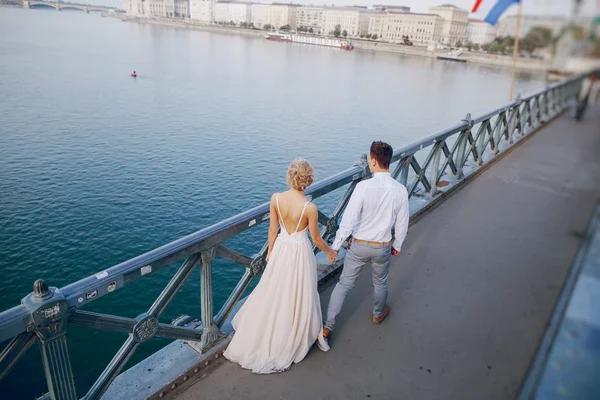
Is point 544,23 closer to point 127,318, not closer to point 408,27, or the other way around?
point 127,318

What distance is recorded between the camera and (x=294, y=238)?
3492 millimetres

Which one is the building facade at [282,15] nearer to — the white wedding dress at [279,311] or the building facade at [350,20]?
the building facade at [350,20]

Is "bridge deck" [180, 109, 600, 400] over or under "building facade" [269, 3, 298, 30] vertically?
under

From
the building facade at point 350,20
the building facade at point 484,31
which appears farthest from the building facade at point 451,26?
the building facade at point 484,31

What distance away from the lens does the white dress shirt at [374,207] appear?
3.82 metres

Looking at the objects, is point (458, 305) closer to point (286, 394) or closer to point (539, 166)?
point (286, 394)

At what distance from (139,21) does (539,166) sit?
212004 mm

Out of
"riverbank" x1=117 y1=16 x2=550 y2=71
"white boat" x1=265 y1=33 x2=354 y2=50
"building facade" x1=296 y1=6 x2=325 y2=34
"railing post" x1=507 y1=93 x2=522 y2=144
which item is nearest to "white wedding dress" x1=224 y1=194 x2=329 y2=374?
"railing post" x1=507 y1=93 x2=522 y2=144

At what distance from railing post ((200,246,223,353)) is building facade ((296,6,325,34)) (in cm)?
19859

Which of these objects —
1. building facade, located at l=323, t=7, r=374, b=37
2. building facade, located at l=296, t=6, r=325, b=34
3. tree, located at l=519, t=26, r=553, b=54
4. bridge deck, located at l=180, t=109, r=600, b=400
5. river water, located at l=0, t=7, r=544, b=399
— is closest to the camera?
tree, located at l=519, t=26, r=553, b=54

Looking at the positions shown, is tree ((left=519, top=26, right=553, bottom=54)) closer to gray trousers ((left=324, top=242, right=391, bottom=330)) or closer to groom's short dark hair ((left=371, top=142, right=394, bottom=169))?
groom's short dark hair ((left=371, top=142, right=394, bottom=169))

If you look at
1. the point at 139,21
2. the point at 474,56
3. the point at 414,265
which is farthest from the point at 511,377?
the point at 139,21

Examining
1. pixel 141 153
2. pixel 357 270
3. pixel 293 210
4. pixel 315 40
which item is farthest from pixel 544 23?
pixel 315 40

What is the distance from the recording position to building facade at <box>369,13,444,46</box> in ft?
470
